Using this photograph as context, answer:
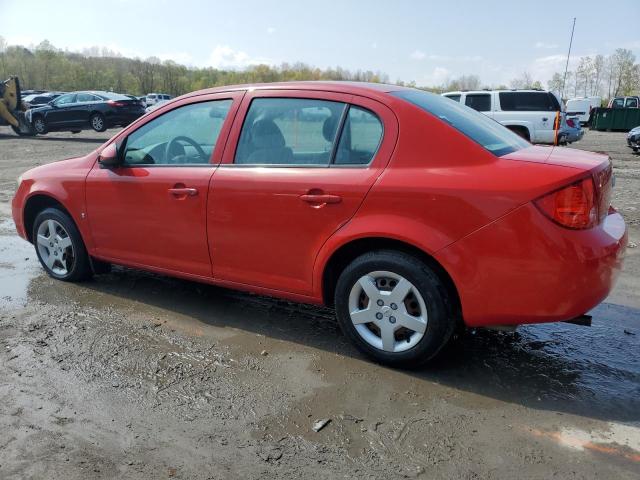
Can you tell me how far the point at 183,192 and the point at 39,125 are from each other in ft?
68.5

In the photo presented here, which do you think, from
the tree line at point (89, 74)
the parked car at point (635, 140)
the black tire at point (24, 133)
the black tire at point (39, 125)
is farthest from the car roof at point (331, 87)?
the tree line at point (89, 74)

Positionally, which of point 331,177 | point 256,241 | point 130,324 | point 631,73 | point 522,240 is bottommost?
point 130,324

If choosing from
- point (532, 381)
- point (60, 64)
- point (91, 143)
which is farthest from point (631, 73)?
point (60, 64)

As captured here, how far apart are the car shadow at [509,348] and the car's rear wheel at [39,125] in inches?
761

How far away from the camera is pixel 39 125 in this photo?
2144 cm

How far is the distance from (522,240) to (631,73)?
3325 inches

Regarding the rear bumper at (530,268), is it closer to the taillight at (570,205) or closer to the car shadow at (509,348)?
the taillight at (570,205)

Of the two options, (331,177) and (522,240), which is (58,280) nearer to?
(331,177)

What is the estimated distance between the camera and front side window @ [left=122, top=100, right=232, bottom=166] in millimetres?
3848

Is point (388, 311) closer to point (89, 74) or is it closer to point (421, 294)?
point (421, 294)

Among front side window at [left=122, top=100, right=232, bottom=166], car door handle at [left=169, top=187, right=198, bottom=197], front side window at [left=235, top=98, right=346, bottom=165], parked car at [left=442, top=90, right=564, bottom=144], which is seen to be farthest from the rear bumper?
parked car at [left=442, top=90, right=564, bottom=144]

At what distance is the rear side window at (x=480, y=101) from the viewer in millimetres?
16344

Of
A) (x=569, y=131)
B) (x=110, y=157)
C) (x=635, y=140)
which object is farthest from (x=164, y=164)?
(x=635, y=140)

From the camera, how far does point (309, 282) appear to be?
3418 millimetres
